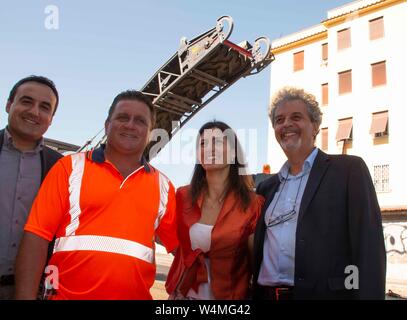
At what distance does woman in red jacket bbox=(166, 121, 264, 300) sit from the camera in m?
2.64

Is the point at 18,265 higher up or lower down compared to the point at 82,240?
lower down

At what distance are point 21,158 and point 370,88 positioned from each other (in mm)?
20764

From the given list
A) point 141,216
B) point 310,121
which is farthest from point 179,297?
point 310,121

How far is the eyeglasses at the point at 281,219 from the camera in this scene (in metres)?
2.61

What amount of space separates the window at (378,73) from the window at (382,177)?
425cm

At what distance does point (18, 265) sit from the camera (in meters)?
1.95

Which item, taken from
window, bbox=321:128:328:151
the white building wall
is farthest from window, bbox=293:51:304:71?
window, bbox=321:128:328:151

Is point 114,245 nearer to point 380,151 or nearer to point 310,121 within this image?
point 310,121

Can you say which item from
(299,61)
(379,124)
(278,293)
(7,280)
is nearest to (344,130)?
(379,124)

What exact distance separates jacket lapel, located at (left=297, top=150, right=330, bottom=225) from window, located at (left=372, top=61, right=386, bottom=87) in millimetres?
19557

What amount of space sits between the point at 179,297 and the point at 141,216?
0.81m

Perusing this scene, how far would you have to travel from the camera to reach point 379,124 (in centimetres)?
1978

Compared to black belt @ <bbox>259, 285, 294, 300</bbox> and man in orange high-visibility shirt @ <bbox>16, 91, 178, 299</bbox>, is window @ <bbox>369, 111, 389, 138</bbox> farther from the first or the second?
man in orange high-visibility shirt @ <bbox>16, 91, 178, 299</bbox>

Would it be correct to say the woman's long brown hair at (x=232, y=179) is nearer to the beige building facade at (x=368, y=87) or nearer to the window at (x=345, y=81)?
the beige building facade at (x=368, y=87)
